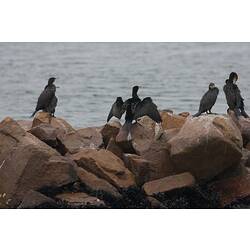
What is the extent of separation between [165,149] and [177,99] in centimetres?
2228

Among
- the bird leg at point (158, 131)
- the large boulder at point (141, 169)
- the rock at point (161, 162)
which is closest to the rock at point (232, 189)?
the rock at point (161, 162)

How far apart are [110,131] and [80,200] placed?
212 centimetres

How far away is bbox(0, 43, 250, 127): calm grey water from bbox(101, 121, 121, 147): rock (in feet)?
42.8

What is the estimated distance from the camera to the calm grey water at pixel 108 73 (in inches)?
1297

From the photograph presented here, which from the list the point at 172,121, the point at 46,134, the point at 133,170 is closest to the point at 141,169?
the point at 133,170

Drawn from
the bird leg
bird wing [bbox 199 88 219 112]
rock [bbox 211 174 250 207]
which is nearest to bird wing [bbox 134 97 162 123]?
the bird leg

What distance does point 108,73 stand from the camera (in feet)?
164

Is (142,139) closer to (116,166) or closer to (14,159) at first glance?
(116,166)

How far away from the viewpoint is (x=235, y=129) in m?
12.7

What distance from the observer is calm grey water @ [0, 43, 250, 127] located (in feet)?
108

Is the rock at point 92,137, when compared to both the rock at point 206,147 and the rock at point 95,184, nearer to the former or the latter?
the rock at point 95,184

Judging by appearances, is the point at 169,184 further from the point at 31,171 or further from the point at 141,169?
the point at 31,171

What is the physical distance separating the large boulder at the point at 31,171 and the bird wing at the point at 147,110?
233 centimetres

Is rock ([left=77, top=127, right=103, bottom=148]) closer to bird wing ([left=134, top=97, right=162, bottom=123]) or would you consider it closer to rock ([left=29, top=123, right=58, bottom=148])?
bird wing ([left=134, top=97, right=162, bottom=123])
